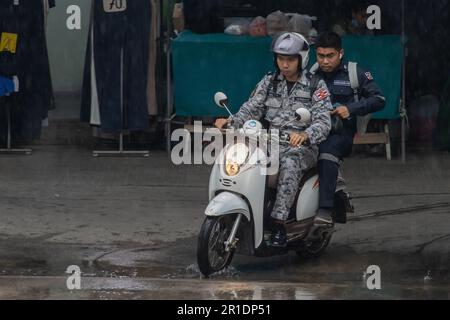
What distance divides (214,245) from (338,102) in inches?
61.5

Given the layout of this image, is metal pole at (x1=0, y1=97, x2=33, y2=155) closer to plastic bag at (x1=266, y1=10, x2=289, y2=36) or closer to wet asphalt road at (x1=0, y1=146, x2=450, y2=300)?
wet asphalt road at (x1=0, y1=146, x2=450, y2=300)

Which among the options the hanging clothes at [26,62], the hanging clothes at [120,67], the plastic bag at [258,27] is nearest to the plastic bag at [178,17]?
the hanging clothes at [120,67]

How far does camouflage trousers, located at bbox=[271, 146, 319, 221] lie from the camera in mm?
8914

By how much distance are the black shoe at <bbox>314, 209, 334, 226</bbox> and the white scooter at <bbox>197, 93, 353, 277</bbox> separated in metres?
0.14

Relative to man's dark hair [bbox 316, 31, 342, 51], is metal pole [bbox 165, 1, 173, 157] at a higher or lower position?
lower

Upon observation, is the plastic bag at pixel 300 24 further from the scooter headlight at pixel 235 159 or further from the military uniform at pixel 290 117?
the scooter headlight at pixel 235 159

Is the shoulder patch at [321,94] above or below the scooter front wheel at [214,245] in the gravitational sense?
above

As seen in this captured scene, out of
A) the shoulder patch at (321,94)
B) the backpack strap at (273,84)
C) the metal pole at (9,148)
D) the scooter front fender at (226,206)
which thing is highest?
the backpack strap at (273,84)

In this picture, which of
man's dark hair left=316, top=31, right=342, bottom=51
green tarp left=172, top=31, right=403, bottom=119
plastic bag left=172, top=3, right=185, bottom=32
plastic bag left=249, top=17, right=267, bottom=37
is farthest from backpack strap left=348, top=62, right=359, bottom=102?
plastic bag left=172, top=3, right=185, bottom=32

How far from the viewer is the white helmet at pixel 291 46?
355 inches

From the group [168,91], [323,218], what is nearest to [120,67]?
[168,91]

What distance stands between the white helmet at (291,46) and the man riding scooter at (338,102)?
0.29 m

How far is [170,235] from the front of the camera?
10305mm
